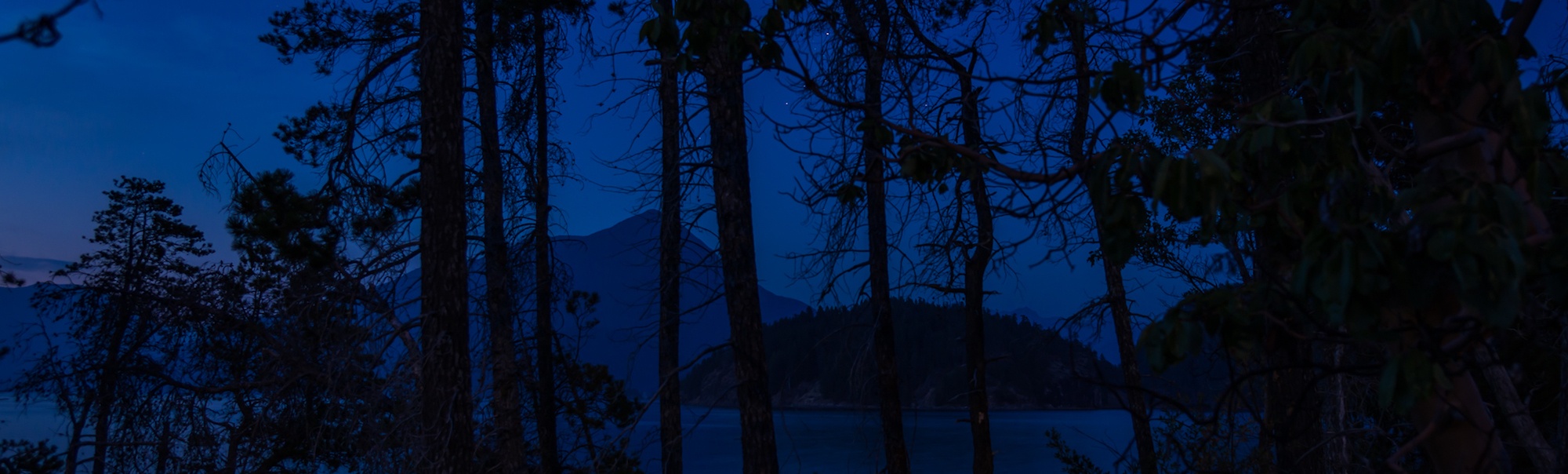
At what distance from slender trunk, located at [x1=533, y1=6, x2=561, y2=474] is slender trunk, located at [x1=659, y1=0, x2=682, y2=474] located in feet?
5.88

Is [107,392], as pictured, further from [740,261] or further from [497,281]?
[740,261]

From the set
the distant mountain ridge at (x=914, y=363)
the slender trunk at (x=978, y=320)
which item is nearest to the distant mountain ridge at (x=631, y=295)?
the distant mountain ridge at (x=914, y=363)

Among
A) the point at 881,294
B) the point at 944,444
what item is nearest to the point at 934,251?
the point at 881,294

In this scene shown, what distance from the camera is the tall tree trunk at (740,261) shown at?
6.32 meters

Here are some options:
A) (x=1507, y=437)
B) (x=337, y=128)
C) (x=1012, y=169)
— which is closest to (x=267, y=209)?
(x=337, y=128)

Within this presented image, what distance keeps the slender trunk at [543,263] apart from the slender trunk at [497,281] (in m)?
0.46

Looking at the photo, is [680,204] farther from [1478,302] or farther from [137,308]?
[137,308]

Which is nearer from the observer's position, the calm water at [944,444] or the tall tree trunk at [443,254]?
the tall tree trunk at [443,254]

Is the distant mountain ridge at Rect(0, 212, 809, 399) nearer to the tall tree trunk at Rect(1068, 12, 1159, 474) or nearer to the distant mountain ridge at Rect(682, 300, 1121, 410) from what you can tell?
the distant mountain ridge at Rect(682, 300, 1121, 410)

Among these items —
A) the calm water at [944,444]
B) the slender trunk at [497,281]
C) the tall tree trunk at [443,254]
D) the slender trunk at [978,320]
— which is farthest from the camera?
the calm water at [944,444]

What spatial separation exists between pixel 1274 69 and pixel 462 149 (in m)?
6.08

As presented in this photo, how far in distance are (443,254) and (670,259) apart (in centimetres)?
180

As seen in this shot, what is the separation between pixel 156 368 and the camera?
33.5 feet

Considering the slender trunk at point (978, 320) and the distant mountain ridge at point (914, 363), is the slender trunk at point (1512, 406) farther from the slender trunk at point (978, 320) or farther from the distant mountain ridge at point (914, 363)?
the slender trunk at point (978, 320)
